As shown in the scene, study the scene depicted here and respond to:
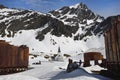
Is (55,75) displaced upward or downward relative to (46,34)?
downward

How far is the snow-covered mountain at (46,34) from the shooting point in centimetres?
10661

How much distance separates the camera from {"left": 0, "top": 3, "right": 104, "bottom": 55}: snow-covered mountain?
107 metres

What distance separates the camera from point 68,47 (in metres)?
114

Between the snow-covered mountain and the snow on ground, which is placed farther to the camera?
the snow-covered mountain

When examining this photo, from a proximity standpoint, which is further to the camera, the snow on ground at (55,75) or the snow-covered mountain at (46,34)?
the snow-covered mountain at (46,34)

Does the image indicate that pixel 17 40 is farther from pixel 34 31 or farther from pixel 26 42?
pixel 34 31

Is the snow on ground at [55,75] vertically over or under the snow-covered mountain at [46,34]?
under

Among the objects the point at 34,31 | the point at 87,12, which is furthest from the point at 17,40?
the point at 87,12

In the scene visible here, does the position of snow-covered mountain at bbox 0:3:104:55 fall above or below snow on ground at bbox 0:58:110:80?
above

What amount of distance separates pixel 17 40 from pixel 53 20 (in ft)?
93.9

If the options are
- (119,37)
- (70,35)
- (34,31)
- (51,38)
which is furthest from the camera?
(70,35)

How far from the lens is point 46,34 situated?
11538 centimetres

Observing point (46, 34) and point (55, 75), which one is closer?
point (55, 75)

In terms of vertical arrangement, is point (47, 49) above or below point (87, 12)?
below
